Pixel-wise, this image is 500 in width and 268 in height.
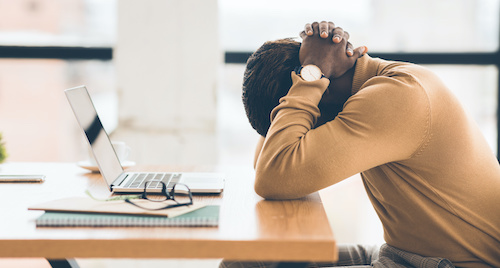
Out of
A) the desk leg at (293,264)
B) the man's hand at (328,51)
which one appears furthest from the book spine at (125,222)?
the man's hand at (328,51)

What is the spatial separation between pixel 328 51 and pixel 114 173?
2.24 ft

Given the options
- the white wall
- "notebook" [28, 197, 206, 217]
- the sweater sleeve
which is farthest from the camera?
the white wall

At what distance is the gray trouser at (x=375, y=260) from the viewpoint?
1143 mm

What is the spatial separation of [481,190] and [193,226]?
0.69 m

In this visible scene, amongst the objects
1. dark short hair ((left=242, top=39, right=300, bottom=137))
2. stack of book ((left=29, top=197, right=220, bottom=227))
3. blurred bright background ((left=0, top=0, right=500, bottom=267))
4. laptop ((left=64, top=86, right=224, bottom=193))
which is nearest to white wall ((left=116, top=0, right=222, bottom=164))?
blurred bright background ((left=0, top=0, right=500, bottom=267))

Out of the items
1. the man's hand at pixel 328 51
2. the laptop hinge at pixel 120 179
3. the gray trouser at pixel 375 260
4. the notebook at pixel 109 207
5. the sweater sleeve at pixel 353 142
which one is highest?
the man's hand at pixel 328 51

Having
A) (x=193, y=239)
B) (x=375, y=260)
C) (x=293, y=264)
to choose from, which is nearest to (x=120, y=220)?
(x=193, y=239)

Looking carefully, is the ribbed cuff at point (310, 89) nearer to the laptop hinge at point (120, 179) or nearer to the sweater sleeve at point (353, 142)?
the sweater sleeve at point (353, 142)

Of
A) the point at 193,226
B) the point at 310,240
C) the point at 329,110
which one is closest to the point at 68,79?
the point at 329,110

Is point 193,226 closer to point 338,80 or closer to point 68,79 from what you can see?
point 338,80

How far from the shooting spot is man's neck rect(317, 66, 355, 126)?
1320mm

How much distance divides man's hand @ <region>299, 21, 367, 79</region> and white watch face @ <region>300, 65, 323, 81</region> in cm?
2

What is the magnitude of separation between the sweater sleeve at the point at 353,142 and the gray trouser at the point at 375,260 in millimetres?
188

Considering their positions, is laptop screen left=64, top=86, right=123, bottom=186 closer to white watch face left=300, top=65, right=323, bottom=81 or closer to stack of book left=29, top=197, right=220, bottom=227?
stack of book left=29, top=197, right=220, bottom=227
